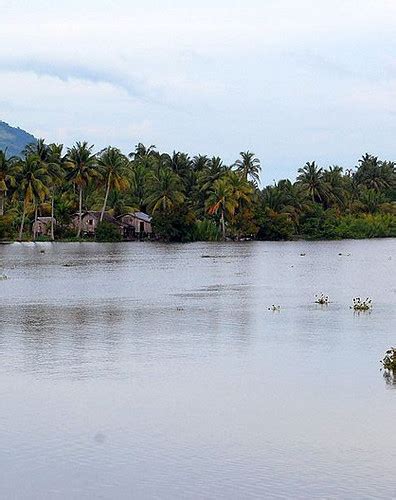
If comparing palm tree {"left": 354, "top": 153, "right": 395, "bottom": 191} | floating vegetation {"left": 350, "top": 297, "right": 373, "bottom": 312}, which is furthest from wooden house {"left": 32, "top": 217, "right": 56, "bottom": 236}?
floating vegetation {"left": 350, "top": 297, "right": 373, "bottom": 312}

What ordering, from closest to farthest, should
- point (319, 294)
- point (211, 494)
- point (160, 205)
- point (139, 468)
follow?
1. point (211, 494)
2. point (139, 468)
3. point (319, 294)
4. point (160, 205)

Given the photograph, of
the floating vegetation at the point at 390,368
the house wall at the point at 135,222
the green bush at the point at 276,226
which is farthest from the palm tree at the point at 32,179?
the floating vegetation at the point at 390,368

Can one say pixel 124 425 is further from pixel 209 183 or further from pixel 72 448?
pixel 209 183

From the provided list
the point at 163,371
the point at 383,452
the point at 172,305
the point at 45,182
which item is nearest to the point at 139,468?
the point at 383,452

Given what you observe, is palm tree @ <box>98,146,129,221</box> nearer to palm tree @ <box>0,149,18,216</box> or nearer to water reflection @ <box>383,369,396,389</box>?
palm tree @ <box>0,149,18,216</box>

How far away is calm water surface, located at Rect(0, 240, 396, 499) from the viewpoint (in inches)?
479

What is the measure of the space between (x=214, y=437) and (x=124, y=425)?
63.5 inches

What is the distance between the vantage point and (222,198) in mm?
112938

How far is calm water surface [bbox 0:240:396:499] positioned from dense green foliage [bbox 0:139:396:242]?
232 feet

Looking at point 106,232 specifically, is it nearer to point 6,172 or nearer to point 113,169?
point 113,169

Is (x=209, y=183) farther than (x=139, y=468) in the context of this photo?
Yes

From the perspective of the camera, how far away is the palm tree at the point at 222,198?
113 metres

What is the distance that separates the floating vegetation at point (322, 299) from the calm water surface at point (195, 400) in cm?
50

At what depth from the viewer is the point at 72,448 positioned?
1355cm
